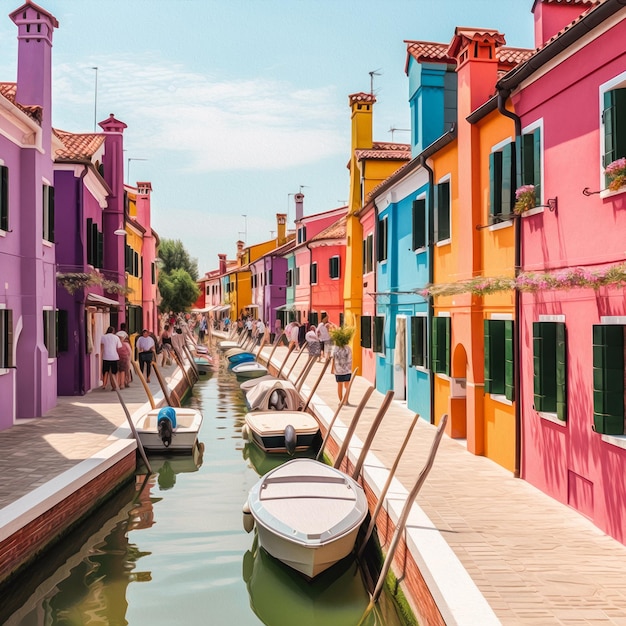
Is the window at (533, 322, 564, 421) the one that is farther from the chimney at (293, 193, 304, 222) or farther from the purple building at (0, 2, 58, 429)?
the chimney at (293, 193, 304, 222)

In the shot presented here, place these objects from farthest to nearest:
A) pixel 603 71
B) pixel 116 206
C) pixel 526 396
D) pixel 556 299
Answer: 1. pixel 116 206
2. pixel 526 396
3. pixel 556 299
4. pixel 603 71

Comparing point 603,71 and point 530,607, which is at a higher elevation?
point 603,71

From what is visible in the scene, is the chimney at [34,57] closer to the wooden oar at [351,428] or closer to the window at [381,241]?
the window at [381,241]

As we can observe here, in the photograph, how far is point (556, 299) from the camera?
8.49 meters

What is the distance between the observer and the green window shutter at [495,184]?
10.3m

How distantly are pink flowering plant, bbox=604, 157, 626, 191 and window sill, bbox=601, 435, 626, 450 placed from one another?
97.8 inches

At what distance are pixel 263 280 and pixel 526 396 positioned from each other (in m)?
43.2

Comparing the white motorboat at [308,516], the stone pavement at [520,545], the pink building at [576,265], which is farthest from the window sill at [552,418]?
the white motorboat at [308,516]

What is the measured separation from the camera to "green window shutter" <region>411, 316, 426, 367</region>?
1472 cm

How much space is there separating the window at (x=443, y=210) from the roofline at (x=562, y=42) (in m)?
3.53

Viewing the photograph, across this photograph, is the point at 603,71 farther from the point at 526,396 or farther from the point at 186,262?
the point at 186,262

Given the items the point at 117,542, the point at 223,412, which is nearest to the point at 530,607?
the point at 117,542

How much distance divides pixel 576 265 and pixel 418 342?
707 centimetres

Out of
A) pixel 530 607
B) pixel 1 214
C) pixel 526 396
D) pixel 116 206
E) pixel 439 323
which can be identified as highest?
pixel 116 206
